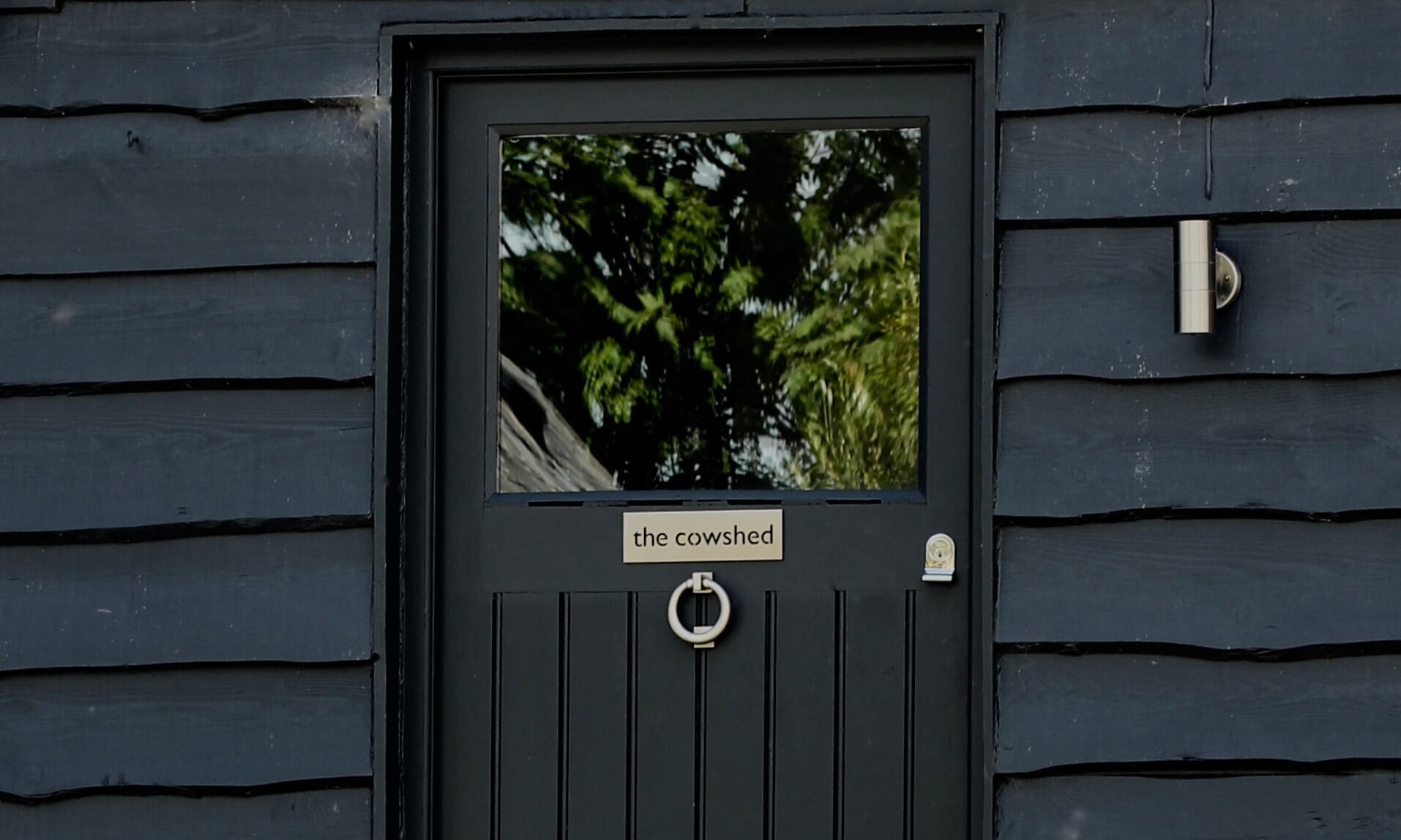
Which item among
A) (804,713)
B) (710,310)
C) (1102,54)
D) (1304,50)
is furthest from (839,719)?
(1304,50)

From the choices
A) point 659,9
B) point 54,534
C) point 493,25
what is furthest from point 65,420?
point 659,9

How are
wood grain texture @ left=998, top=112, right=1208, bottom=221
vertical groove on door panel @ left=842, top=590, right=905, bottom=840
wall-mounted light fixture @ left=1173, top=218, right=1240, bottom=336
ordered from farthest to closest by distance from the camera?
1. vertical groove on door panel @ left=842, top=590, right=905, bottom=840
2. wood grain texture @ left=998, top=112, right=1208, bottom=221
3. wall-mounted light fixture @ left=1173, top=218, right=1240, bottom=336

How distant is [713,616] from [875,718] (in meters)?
0.29

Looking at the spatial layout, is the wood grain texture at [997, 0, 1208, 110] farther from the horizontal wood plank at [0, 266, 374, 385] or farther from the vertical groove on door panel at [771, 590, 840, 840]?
the horizontal wood plank at [0, 266, 374, 385]

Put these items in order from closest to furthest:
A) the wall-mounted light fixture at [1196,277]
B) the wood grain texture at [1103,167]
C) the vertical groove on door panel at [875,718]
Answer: the wall-mounted light fixture at [1196,277], the wood grain texture at [1103,167], the vertical groove on door panel at [875,718]

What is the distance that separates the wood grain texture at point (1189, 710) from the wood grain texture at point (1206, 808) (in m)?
0.04

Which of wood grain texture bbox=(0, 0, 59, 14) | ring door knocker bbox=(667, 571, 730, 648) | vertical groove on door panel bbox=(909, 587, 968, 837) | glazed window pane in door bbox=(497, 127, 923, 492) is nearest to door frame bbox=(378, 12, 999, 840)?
vertical groove on door panel bbox=(909, 587, 968, 837)

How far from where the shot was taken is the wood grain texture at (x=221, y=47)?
84.0 inches

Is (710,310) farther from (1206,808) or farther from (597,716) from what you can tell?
(1206,808)

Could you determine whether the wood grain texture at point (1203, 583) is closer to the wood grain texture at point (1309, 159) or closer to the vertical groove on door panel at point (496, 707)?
the wood grain texture at point (1309, 159)

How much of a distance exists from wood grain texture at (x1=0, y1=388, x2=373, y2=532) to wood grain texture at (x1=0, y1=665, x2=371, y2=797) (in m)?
0.24

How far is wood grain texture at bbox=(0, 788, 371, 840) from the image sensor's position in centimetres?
208

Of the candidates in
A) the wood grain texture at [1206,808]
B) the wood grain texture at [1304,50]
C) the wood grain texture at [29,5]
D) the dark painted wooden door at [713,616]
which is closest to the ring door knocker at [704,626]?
the dark painted wooden door at [713,616]

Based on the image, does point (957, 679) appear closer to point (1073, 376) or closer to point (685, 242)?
point (1073, 376)
